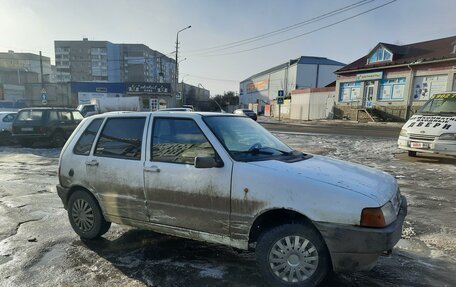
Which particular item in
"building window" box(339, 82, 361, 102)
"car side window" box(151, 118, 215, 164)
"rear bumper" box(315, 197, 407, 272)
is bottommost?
"rear bumper" box(315, 197, 407, 272)

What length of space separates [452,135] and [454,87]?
22362 millimetres

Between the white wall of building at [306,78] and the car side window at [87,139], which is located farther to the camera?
the white wall of building at [306,78]

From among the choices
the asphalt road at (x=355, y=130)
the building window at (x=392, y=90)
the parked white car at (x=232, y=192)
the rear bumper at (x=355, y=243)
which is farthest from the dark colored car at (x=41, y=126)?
the building window at (x=392, y=90)

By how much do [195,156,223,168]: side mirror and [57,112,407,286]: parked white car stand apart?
11mm

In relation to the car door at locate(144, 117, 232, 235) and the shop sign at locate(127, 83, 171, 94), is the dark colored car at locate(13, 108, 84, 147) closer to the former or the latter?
the car door at locate(144, 117, 232, 235)

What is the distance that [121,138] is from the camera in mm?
4152

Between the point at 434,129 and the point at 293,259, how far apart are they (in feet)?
27.7

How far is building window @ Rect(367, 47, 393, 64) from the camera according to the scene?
32.8 metres

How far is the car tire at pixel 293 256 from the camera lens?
3.01 m

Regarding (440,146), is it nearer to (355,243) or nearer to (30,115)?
(355,243)

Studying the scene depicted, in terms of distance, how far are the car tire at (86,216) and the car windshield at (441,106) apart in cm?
1020

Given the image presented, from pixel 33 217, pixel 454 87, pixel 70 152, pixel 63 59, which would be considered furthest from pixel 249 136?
pixel 63 59

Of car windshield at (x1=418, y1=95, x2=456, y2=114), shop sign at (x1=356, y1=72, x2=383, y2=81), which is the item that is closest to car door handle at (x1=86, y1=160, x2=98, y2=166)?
car windshield at (x1=418, y1=95, x2=456, y2=114)

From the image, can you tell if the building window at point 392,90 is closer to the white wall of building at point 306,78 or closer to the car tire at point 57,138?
the car tire at point 57,138
